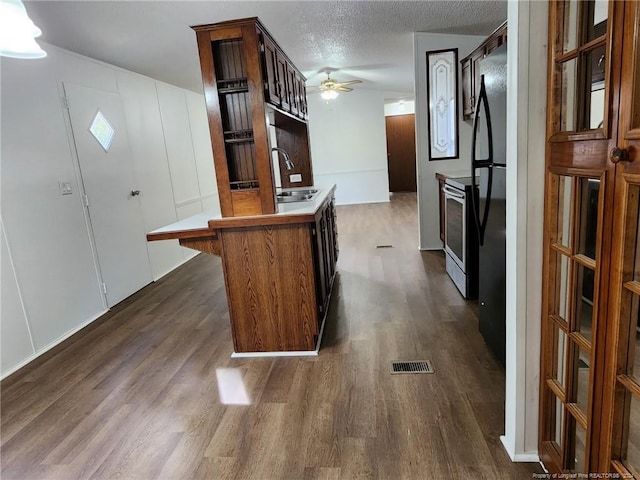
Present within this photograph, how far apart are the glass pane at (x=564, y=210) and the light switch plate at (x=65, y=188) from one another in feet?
11.2

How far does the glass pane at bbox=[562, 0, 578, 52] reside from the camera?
115 cm

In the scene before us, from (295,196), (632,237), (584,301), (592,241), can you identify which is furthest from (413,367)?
(295,196)

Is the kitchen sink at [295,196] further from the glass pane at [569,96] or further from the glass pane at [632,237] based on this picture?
the glass pane at [632,237]

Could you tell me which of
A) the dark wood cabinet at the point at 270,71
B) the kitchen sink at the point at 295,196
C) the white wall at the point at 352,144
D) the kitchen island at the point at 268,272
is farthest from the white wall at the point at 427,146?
the white wall at the point at 352,144

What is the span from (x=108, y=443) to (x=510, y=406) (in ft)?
5.98

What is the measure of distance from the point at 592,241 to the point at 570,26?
65 cm

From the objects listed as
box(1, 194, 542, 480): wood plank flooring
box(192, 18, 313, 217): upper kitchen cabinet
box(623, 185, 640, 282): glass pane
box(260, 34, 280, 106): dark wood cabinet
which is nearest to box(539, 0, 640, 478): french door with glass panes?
box(623, 185, 640, 282): glass pane

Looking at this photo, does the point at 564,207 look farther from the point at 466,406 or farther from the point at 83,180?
the point at 83,180

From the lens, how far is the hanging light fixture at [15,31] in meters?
1.39

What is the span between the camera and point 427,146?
15.0 feet

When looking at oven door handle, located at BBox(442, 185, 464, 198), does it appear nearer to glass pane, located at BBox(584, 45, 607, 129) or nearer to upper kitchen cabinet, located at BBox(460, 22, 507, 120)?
upper kitchen cabinet, located at BBox(460, 22, 507, 120)

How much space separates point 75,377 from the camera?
254cm

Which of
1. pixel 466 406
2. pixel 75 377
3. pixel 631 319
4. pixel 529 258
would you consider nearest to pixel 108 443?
pixel 75 377

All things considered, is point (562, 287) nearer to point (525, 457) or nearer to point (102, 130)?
point (525, 457)
